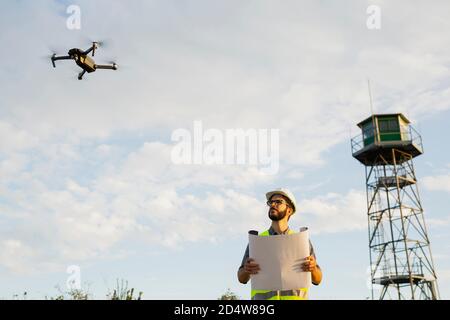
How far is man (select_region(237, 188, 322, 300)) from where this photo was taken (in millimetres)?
5594

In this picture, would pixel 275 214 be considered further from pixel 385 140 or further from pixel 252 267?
pixel 385 140

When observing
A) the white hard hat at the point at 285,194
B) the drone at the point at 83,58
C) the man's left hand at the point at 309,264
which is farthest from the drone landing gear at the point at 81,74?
the man's left hand at the point at 309,264

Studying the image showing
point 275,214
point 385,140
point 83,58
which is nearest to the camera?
point 275,214

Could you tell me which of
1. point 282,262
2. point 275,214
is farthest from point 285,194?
point 282,262

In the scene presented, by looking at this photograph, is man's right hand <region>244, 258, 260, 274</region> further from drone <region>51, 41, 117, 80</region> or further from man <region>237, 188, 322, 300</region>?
drone <region>51, 41, 117, 80</region>

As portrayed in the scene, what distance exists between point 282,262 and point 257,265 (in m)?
0.28

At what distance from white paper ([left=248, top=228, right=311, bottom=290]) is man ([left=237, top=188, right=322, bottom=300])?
0.06 m

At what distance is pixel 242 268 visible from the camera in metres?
5.84

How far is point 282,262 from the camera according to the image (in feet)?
18.4

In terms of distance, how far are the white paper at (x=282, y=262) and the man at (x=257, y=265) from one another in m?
0.06

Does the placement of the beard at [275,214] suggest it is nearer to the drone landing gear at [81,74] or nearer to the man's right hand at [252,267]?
the man's right hand at [252,267]

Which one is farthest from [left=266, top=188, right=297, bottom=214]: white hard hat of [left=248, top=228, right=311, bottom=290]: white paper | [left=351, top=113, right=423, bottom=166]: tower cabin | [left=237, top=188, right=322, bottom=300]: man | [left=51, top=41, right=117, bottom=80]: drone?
[left=351, top=113, right=423, bottom=166]: tower cabin
